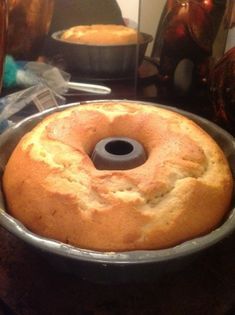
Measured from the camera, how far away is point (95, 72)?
107 centimetres

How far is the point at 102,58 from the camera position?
1023mm

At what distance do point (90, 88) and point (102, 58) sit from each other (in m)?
0.10

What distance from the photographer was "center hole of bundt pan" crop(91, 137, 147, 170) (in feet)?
1.77

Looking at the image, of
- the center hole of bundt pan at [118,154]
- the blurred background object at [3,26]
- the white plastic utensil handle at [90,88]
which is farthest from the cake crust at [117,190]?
the white plastic utensil handle at [90,88]

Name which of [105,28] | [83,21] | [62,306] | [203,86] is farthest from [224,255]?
[83,21]

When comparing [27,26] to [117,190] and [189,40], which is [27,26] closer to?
[189,40]

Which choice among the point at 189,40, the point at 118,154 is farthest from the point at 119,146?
the point at 189,40

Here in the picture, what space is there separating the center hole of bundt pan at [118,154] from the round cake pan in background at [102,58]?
0.48 m

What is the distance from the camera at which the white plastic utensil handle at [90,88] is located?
0.98 meters

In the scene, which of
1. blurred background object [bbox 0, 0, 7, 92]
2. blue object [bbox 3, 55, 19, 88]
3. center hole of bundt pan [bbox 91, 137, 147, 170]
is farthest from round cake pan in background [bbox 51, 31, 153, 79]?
center hole of bundt pan [bbox 91, 137, 147, 170]

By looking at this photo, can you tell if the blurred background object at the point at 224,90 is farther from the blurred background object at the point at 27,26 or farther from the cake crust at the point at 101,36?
the blurred background object at the point at 27,26

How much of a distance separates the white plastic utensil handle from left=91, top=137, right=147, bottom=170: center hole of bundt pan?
40cm

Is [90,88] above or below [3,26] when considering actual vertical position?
below

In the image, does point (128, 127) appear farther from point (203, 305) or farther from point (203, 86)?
point (203, 86)
